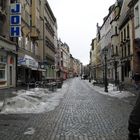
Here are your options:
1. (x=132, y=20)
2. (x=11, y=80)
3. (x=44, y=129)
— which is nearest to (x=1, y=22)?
(x=11, y=80)

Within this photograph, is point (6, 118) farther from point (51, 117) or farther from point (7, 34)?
point (7, 34)

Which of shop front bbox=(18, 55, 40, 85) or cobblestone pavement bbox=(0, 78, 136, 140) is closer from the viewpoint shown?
cobblestone pavement bbox=(0, 78, 136, 140)

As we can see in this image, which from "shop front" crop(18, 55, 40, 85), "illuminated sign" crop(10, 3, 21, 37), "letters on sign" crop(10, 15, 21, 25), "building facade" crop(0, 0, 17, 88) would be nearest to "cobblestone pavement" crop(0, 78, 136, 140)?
"building facade" crop(0, 0, 17, 88)

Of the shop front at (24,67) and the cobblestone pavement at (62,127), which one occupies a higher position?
the shop front at (24,67)

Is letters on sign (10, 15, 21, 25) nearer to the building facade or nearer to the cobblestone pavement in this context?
the building facade

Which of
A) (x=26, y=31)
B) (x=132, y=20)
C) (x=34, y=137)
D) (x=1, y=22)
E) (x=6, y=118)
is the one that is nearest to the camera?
(x=34, y=137)

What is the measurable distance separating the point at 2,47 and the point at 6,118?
20529mm

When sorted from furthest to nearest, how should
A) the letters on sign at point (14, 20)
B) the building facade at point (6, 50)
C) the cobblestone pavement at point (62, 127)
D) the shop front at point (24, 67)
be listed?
the shop front at point (24, 67) → the letters on sign at point (14, 20) → the building facade at point (6, 50) → the cobblestone pavement at point (62, 127)

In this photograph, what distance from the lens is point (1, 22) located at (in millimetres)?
35125

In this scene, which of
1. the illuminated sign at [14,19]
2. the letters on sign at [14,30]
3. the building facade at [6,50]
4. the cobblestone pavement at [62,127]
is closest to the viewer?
the cobblestone pavement at [62,127]

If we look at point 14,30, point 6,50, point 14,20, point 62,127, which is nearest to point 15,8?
point 14,20

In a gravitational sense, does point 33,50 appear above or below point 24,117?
above

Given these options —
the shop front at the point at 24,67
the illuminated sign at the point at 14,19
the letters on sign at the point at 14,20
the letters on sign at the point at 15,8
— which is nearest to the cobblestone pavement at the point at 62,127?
the illuminated sign at the point at 14,19

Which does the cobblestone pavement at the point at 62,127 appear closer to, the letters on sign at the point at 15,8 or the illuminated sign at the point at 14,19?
the illuminated sign at the point at 14,19
